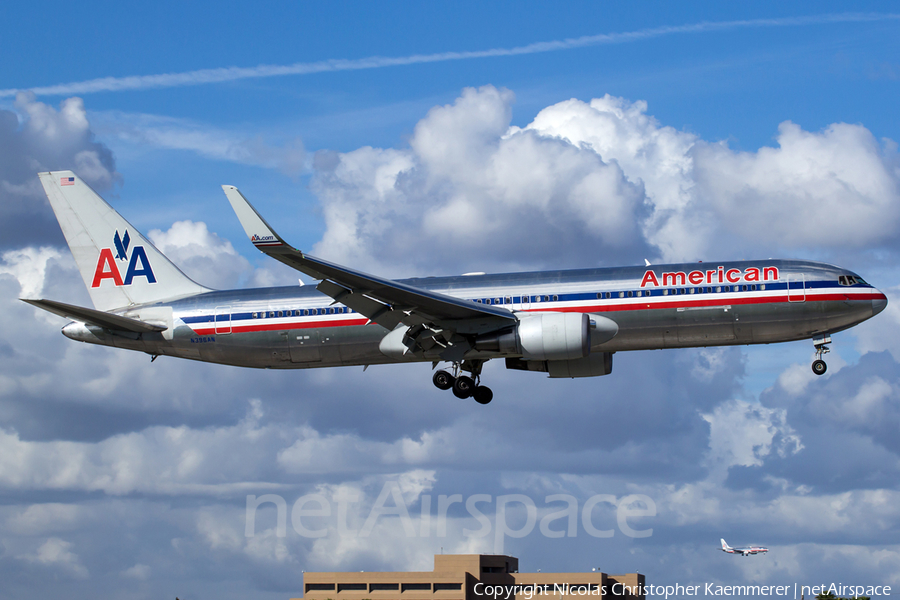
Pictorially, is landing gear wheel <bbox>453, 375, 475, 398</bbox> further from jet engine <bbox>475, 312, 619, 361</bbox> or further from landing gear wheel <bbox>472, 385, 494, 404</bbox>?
jet engine <bbox>475, 312, 619, 361</bbox>

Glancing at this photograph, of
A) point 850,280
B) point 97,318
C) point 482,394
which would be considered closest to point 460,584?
point 482,394

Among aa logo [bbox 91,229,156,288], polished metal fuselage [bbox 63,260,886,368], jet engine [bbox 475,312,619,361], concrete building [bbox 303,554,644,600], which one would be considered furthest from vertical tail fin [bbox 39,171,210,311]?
concrete building [bbox 303,554,644,600]

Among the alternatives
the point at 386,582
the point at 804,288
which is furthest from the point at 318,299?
the point at 386,582

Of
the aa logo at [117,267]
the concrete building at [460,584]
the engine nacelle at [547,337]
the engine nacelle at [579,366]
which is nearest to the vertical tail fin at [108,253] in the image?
the aa logo at [117,267]

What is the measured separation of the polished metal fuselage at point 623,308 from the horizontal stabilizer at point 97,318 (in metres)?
2.61

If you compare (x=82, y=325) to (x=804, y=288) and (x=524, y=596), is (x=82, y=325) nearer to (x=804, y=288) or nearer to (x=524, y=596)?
(x=804, y=288)

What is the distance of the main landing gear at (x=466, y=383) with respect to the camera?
147 feet

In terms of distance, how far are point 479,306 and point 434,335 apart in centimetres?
267

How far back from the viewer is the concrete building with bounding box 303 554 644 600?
122m

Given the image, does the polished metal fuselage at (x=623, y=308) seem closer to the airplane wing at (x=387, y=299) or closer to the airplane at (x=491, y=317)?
the airplane at (x=491, y=317)

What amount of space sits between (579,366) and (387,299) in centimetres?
1050

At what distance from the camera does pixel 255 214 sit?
34750 mm

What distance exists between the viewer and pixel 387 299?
40.0m

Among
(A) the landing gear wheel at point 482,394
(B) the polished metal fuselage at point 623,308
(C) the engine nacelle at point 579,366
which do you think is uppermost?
(B) the polished metal fuselage at point 623,308
